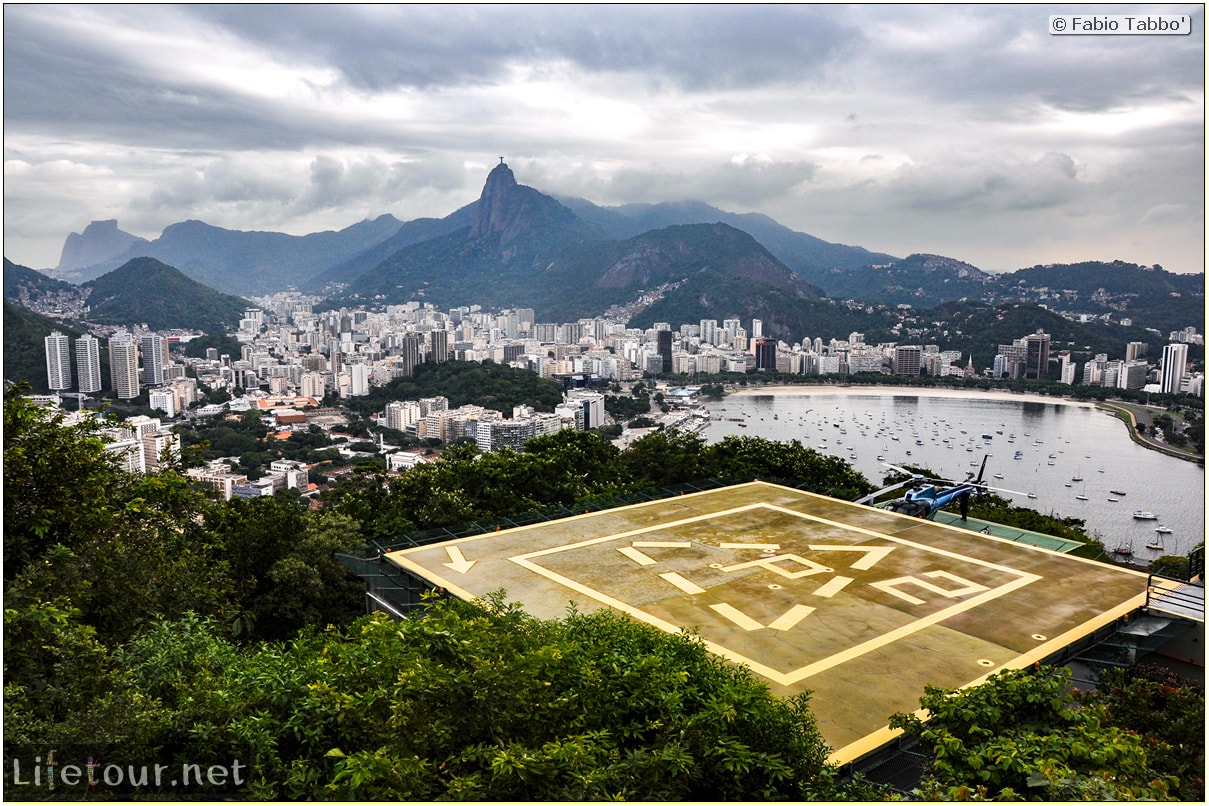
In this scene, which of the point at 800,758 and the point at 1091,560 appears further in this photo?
the point at 1091,560

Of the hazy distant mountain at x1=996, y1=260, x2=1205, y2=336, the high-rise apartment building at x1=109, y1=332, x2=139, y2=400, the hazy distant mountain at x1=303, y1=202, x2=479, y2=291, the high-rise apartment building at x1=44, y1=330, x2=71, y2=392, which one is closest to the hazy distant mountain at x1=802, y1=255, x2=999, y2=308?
the hazy distant mountain at x1=996, y1=260, x2=1205, y2=336

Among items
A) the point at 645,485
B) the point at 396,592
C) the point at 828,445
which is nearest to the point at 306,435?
the point at 828,445

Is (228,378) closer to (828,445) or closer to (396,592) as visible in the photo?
(828,445)

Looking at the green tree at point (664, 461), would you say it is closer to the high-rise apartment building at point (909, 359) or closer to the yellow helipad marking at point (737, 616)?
the yellow helipad marking at point (737, 616)

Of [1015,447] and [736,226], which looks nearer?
[1015,447]

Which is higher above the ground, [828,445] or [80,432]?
[80,432]

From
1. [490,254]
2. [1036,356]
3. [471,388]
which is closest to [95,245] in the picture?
[490,254]

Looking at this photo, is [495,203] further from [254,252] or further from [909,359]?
[909,359]
